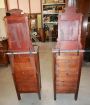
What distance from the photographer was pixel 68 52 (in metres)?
2.35

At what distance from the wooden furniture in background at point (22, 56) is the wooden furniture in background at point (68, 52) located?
0.36 m

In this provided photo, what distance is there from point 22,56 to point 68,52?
73cm

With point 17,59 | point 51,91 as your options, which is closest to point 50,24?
point 51,91

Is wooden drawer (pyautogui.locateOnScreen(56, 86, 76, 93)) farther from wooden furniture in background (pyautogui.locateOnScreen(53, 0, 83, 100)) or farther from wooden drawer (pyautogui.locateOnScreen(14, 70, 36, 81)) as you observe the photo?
wooden drawer (pyautogui.locateOnScreen(14, 70, 36, 81))

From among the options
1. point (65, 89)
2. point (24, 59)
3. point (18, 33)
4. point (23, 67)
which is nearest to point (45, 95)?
point (65, 89)

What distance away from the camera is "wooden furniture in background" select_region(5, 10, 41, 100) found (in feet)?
7.20

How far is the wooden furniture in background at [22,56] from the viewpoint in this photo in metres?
2.20

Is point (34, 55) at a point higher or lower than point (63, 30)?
lower

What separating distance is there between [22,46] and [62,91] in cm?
114

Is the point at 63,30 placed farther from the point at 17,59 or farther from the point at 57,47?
the point at 17,59

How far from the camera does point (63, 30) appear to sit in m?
2.27

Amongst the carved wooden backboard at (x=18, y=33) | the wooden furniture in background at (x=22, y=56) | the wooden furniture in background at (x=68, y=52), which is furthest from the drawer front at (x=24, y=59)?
the wooden furniture in background at (x=68, y=52)

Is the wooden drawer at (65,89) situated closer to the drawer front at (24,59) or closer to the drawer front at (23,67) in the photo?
the drawer front at (23,67)

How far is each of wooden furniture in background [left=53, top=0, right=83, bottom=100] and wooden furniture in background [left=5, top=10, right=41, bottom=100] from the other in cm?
36
